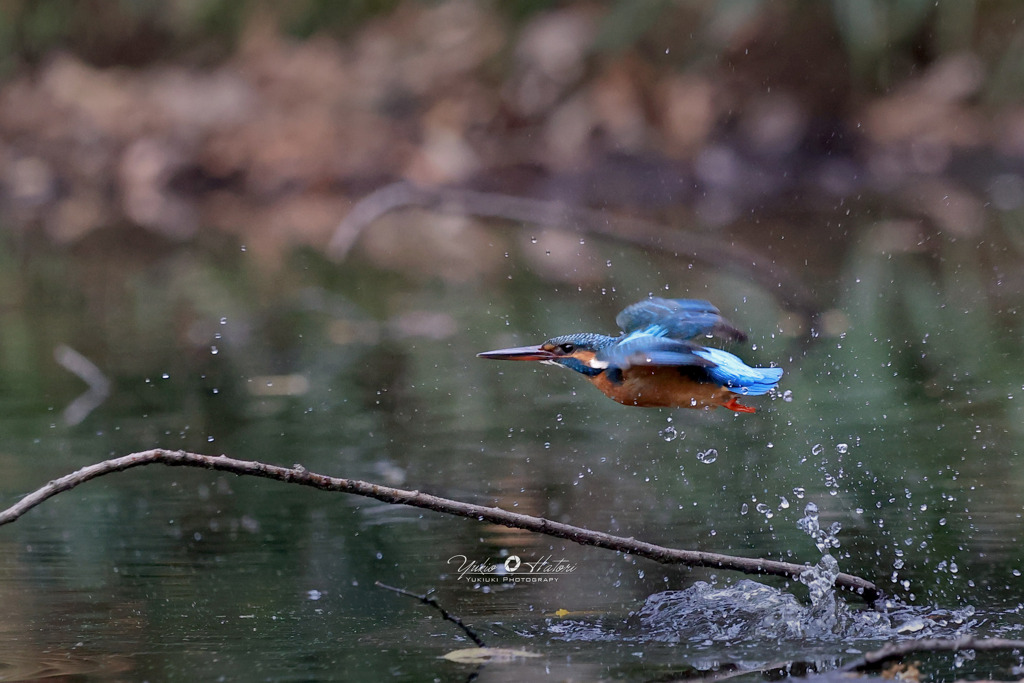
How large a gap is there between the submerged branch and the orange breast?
231 millimetres

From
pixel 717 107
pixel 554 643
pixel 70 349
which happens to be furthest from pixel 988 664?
pixel 717 107

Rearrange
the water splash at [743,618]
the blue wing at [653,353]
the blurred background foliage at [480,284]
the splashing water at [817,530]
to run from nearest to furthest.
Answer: the blue wing at [653,353] < the water splash at [743,618] < the splashing water at [817,530] < the blurred background foliage at [480,284]

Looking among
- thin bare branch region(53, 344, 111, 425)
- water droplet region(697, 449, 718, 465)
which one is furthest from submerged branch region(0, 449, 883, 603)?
thin bare branch region(53, 344, 111, 425)

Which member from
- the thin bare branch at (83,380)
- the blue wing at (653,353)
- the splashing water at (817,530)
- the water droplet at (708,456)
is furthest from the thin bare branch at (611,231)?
the blue wing at (653,353)

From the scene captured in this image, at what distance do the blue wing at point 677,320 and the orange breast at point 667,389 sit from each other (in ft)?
0.21

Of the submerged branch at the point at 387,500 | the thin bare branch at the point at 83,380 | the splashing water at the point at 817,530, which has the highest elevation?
the thin bare branch at the point at 83,380

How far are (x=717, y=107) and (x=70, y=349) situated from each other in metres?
6.54

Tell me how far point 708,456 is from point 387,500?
1.53 meters

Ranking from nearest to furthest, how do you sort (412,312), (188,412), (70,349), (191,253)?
(188,412)
(70,349)
(412,312)
(191,253)

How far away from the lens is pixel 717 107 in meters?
10.2

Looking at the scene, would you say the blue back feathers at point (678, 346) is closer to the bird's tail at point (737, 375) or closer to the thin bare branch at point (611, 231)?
the bird's tail at point (737, 375)

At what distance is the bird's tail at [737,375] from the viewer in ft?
6.57

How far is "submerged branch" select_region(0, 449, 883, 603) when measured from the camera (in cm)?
171

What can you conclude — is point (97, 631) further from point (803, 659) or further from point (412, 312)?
point (412, 312)
